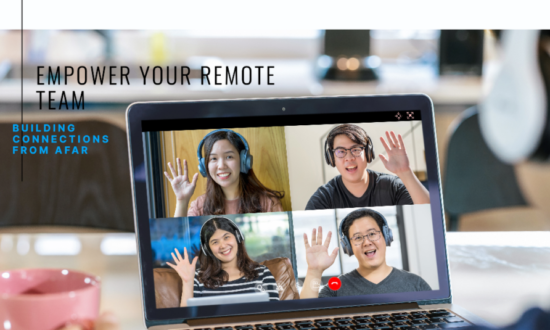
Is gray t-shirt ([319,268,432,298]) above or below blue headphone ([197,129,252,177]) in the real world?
below

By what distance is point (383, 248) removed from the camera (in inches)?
19.5

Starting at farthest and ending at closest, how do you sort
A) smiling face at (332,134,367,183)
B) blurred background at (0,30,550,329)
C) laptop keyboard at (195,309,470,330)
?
1. blurred background at (0,30,550,329)
2. smiling face at (332,134,367,183)
3. laptop keyboard at (195,309,470,330)

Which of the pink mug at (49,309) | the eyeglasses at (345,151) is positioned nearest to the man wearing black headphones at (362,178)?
the eyeglasses at (345,151)

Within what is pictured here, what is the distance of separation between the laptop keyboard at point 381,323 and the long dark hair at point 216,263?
6cm

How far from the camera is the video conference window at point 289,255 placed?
1.53 feet

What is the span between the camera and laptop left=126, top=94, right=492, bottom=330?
467mm

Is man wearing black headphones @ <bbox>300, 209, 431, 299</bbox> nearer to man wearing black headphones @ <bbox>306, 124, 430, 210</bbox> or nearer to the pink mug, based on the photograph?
man wearing black headphones @ <bbox>306, 124, 430, 210</bbox>

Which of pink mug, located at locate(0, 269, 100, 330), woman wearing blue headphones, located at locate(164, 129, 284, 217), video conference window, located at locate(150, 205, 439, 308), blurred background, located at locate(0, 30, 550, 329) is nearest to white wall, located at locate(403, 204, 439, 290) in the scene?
video conference window, located at locate(150, 205, 439, 308)

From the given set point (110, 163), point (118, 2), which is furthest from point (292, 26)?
point (110, 163)

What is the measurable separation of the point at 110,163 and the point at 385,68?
2.59 feet

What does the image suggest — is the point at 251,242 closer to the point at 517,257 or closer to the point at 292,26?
the point at 517,257

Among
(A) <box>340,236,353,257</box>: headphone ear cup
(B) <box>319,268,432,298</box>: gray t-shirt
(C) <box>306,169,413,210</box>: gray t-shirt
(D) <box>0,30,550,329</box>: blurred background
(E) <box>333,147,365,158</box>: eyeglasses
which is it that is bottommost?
(B) <box>319,268,432,298</box>: gray t-shirt

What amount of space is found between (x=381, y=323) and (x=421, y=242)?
0.12m

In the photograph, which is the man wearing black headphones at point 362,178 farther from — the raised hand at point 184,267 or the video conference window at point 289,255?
the raised hand at point 184,267
